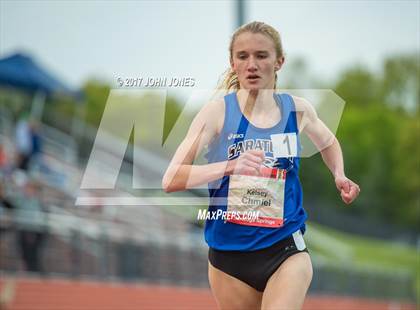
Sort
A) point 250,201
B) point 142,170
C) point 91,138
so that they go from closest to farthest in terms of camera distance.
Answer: point 250,201 → point 142,170 → point 91,138

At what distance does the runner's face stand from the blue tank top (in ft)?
0.36

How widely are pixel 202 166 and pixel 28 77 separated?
11646 millimetres

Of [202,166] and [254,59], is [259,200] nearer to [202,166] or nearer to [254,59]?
[202,166]

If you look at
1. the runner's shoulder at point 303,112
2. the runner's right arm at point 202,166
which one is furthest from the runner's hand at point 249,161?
the runner's shoulder at point 303,112

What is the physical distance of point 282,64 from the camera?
12.2 ft

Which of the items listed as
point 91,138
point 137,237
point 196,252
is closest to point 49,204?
point 137,237

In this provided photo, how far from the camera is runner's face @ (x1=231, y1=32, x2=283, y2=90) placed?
3578 mm

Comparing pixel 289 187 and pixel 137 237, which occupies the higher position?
pixel 289 187

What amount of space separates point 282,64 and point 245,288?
922 millimetres

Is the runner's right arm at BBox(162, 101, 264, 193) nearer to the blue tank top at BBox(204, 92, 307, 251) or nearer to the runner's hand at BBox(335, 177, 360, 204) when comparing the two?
the blue tank top at BBox(204, 92, 307, 251)

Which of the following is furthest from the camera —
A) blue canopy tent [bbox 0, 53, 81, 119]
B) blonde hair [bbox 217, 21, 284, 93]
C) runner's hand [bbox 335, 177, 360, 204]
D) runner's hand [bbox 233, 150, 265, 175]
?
blue canopy tent [bbox 0, 53, 81, 119]

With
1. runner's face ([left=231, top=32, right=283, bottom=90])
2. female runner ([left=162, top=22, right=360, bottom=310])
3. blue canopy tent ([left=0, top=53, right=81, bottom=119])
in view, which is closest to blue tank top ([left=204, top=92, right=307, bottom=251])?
female runner ([left=162, top=22, right=360, bottom=310])

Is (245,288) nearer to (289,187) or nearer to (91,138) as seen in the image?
(289,187)

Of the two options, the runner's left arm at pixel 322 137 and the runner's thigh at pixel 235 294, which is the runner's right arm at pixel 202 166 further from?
the runner's thigh at pixel 235 294
